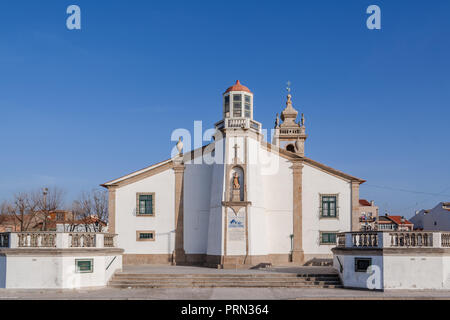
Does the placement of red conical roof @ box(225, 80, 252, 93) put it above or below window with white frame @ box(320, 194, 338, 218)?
above

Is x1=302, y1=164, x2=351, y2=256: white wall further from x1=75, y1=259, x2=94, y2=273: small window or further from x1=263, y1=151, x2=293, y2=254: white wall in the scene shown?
x1=75, y1=259, x2=94, y2=273: small window

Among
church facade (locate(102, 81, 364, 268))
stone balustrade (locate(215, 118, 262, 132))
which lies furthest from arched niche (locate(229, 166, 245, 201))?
stone balustrade (locate(215, 118, 262, 132))

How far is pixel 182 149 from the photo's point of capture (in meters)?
30.2

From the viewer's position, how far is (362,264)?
63.5 ft

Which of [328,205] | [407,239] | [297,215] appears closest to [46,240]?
[407,239]

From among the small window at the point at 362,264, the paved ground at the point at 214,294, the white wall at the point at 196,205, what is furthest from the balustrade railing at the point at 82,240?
the small window at the point at 362,264

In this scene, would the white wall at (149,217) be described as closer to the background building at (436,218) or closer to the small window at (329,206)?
the small window at (329,206)

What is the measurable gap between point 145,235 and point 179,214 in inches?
96.5

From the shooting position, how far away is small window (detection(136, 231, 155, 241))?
1152 inches

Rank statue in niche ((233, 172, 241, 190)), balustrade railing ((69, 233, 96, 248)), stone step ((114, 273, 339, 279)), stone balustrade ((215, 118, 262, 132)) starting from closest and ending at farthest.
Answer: balustrade railing ((69, 233, 96, 248)) → stone step ((114, 273, 339, 279)) → statue in niche ((233, 172, 241, 190)) → stone balustrade ((215, 118, 262, 132))

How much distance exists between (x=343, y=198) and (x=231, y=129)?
27.1 feet

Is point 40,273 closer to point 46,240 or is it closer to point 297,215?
point 46,240

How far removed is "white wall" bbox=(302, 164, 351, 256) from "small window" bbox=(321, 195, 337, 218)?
0.25 metres
